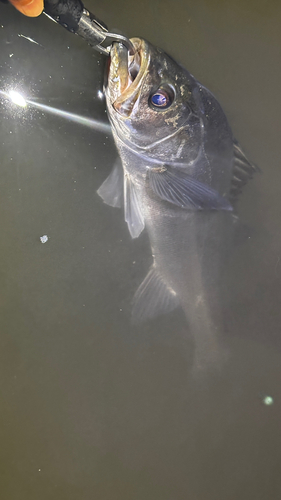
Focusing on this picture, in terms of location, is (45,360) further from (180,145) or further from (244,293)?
(180,145)

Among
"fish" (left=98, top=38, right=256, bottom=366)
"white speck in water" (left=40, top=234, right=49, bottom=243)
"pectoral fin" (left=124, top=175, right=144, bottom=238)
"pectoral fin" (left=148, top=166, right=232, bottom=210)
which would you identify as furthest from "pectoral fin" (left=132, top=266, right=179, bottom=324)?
"white speck in water" (left=40, top=234, right=49, bottom=243)

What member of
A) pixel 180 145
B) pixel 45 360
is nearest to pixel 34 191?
pixel 180 145

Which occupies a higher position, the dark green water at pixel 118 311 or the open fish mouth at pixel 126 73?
the open fish mouth at pixel 126 73

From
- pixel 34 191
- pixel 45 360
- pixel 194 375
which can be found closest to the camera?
pixel 34 191

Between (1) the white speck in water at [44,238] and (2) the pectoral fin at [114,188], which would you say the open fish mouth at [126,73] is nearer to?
(2) the pectoral fin at [114,188]

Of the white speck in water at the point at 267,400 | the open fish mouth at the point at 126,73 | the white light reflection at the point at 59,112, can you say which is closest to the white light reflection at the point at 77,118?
the white light reflection at the point at 59,112

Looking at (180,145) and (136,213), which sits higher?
(180,145)

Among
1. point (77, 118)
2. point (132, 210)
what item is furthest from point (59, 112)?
point (132, 210)
